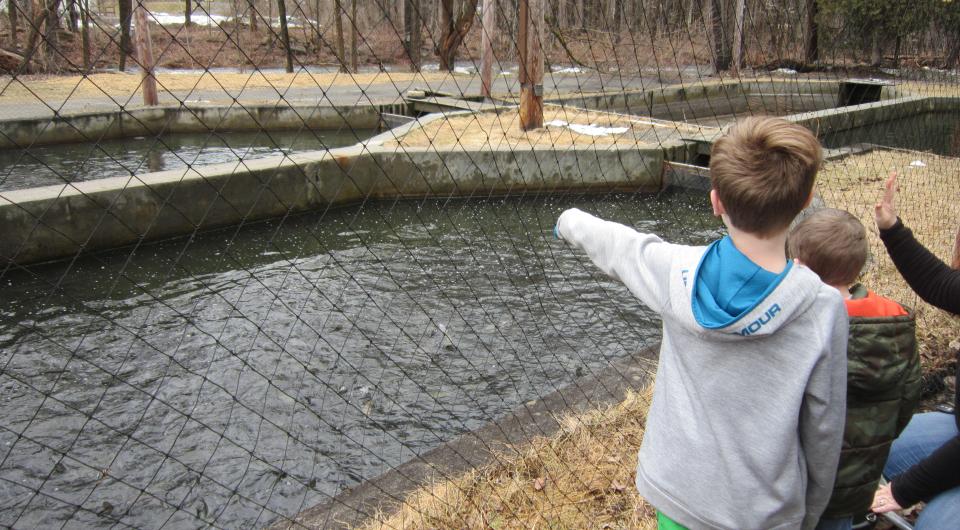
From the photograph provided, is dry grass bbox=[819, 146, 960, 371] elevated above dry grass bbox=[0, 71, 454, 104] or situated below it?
below

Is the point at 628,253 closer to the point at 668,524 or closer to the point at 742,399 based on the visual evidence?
the point at 742,399

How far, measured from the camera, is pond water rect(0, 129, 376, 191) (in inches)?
333

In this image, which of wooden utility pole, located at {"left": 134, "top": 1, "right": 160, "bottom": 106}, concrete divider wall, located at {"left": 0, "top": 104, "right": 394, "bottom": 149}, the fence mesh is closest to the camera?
the fence mesh

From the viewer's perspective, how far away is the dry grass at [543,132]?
29.2ft

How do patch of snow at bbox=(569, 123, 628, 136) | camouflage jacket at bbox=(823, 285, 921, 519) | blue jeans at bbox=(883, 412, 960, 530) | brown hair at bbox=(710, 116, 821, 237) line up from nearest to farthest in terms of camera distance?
brown hair at bbox=(710, 116, 821, 237)
camouflage jacket at bbox=(823, 285, 921, 519)
blue jeans at bbox=(883, 412, 960, 530)
patch of snow at bbox=(569, 123, 628, 136)

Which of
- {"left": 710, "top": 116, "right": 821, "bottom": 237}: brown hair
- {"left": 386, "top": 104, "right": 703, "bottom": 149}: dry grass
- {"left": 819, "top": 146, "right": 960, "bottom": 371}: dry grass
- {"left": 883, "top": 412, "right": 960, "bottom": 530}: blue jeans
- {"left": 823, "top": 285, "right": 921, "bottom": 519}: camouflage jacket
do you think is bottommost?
{"left": 819, "top": 146, "right": 960, "bottom": 371}: dry grass

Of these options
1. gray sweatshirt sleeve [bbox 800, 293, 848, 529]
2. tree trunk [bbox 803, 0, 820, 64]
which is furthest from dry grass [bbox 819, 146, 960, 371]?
gray sweatshirt sleeve [bbox 800, 293, 848, 529]

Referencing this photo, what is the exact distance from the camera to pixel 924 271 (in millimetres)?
2035

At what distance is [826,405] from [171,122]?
12.2m

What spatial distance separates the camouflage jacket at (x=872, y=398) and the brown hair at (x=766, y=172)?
430 mm

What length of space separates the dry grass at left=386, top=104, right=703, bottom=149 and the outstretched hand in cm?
656

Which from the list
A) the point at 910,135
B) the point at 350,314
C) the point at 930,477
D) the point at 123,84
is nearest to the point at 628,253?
the point at 930,477

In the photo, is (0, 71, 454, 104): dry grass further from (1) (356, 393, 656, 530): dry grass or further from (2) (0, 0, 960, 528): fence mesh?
(1) (356, 393, 656, 530): dry grass

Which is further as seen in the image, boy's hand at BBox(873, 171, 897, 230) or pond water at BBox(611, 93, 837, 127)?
pond water at BBox(611, 93, 837, 127)
